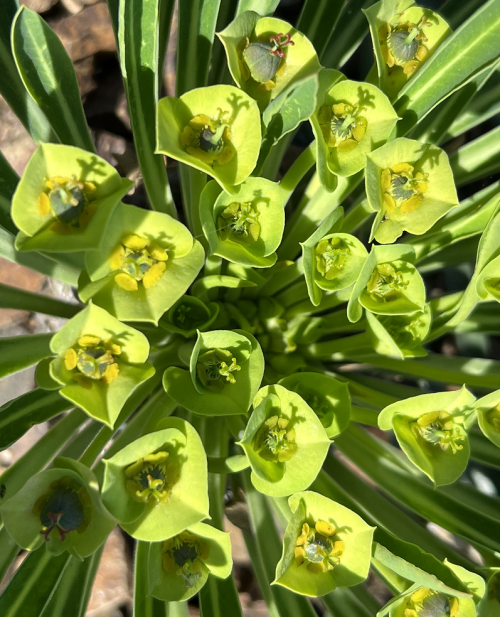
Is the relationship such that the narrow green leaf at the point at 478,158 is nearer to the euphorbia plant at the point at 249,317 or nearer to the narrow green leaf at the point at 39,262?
the euphorbia plant at the point at 249,317

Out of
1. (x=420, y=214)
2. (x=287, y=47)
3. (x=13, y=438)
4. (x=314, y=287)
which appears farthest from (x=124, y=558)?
(x=287, y=47)

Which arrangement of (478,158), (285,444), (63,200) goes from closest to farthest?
(63,200), (285,444), (478,158)

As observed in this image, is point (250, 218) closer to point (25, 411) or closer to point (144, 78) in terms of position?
point (144, 78)

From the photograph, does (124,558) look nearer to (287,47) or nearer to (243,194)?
(243,194)

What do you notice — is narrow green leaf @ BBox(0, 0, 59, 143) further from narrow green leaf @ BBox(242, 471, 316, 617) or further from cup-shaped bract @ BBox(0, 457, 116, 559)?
narrow green leaf @ BBox(242, 471, 316, 617)

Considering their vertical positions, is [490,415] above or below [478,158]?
below

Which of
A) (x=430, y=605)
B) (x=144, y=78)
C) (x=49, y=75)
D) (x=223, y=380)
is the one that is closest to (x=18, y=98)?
(x=49, y=75)

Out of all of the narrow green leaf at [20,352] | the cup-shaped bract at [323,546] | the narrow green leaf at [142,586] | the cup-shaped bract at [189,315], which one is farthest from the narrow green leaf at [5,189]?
the cup-shaped bract at [323,546]
